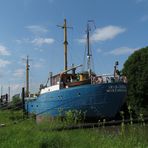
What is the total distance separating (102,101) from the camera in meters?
24.6

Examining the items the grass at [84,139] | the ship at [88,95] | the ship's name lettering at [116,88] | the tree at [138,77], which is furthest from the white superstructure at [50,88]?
the grass at [84,139]

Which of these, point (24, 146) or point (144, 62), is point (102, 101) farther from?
point (144, 62)

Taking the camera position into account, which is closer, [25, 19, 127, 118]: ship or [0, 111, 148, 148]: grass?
[0, 111, 148, 148]: grass

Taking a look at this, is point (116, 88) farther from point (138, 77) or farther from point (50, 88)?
point (138, 77)

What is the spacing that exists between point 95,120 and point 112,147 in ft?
49.1

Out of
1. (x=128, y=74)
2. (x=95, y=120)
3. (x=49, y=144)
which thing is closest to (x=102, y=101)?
(x=95, y=120)

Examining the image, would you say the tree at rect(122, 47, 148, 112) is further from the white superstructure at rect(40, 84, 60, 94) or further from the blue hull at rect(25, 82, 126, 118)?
the blue hull at rect(25, 82, 126, 118)

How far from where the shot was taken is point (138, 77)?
4122 cm

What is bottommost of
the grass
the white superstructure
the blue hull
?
the grass

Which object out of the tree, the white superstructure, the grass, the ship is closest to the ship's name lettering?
the ship

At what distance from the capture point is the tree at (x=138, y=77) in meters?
39.7

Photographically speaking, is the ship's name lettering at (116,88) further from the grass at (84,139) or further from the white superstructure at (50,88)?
the grass at (84,139)

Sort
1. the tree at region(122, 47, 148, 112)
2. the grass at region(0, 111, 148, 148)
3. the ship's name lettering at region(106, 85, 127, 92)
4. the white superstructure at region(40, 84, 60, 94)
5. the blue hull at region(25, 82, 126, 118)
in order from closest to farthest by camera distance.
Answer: the grass at region(0, 111, 148, 148)
the blue hull at region(25, 82, 126, 118)
the ship's name lettering at region(106, 85, 127, 92)
the white superstructure at region(40, 84, 60, 94)
the tree at region(122, 47, 148, 112)

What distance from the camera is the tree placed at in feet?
130
